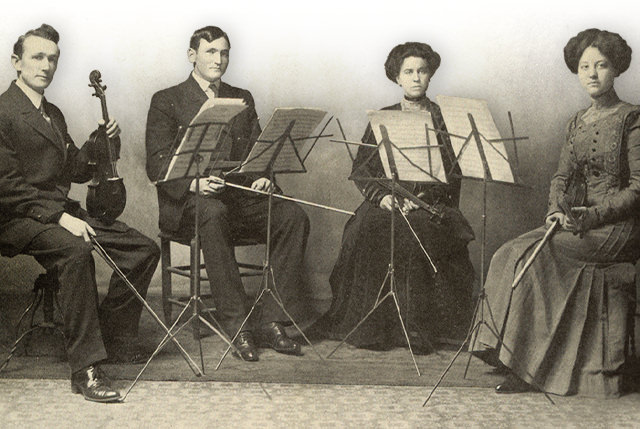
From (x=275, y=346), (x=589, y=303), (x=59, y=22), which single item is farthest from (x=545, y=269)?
(x=59, y=22)

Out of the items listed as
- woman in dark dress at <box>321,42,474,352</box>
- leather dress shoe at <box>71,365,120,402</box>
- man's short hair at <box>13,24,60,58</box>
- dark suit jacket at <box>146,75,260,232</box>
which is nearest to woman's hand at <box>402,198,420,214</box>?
woman in dark dress at <box>321,42,474,352</box>

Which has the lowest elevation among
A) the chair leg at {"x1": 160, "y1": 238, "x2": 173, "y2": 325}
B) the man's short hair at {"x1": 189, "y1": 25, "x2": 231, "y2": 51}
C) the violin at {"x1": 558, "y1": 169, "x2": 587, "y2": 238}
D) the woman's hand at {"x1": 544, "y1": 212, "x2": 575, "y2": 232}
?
the chair leg at {"x1": 160, "y1": 238, "x2": 173, "y2": 325}

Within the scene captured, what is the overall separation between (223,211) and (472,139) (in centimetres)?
139

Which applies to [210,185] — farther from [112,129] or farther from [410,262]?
[410,262]

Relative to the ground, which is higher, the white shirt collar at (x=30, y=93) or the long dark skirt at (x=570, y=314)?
the white shirt collar at (x=30, y=93)

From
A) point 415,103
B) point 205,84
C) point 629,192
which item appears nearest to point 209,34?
point 205,84

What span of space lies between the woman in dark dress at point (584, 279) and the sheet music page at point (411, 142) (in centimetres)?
52

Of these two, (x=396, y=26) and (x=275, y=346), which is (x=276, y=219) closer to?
(x=275, y=346)

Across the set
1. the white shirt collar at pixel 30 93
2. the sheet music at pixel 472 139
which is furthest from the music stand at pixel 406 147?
the white shirt collar at pixel 30 93

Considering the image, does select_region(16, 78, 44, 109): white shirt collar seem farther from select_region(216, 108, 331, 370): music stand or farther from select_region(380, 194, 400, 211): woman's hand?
select_region(380, 194, 400, 211): woman's hand

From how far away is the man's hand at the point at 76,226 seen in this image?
3.86 m

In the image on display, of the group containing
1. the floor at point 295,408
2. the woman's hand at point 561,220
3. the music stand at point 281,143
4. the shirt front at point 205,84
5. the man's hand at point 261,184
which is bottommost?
the floor at point 295,408

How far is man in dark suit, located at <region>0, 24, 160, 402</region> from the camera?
3725 millimetres

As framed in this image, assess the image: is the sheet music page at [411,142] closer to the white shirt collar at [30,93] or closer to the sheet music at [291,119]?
the sheet music at [291,119]
